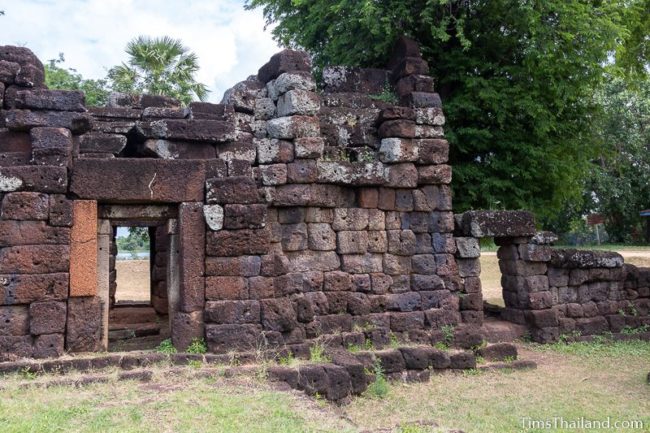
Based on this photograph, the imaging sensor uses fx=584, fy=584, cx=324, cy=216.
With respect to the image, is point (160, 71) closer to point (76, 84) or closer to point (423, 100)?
point (76, 84)

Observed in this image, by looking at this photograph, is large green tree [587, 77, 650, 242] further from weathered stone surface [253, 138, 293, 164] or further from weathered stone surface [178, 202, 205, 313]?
weathered stone surface [178, 202, 205, 313]

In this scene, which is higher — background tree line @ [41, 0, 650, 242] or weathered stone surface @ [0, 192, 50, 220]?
background tree line @ [41, 0, 650, 242]

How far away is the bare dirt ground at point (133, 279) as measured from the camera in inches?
862

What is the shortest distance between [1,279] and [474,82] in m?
10.6

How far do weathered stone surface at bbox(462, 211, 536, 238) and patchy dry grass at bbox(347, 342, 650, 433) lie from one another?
8.46 ft

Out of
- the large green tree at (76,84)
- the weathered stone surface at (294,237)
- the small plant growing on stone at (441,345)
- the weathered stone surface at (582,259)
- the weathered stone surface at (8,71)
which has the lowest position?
the small plant growing on stone at (441,345)

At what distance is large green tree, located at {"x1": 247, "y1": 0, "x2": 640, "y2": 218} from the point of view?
1326 cm

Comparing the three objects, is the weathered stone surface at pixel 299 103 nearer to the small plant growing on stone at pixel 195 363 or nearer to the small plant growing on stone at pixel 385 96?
the small plant growing on stone at pixel 385 96

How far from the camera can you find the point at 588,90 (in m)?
14.9

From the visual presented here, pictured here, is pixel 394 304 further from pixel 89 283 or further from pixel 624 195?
pixel 624 195

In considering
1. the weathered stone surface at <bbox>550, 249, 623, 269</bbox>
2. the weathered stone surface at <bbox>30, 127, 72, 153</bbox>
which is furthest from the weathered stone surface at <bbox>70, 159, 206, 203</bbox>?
the weathered stone surface at <bbox>550, 249, 623, 269</bbox>

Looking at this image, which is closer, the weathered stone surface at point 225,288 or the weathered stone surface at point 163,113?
the weathered stone surface at point 225,288

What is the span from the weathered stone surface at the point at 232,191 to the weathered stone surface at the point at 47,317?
2.58m

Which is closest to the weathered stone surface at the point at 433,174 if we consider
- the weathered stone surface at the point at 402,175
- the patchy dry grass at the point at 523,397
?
the weathered stone surface at the point at 402,175
